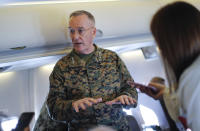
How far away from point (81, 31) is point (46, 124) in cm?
61

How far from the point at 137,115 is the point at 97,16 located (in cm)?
85

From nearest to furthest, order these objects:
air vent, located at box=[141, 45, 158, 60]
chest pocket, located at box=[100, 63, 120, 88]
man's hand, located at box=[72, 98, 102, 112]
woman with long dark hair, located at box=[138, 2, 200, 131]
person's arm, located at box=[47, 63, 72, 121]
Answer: woman with long dark hair, located at box=[138, 2, 200, 131]
man's hand, located at box=[72, 98, 102, 112]
person's arm, located at box=[47, 63, 72, 121]
chest pocket, located at box=[100, 63, 120, 88]
air vent, located at box=[141, 45, 158, 60]

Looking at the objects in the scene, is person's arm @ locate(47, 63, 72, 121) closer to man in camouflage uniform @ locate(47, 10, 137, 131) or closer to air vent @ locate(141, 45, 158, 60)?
man in camouflage uniform @ locate(47, 10, 137, 131)

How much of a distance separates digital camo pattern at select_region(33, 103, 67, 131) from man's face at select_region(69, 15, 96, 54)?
1.52ft

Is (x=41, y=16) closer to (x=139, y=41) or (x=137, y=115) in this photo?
(x=139, y=41)

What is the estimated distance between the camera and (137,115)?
1612 mm

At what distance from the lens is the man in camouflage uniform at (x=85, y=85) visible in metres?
1.17

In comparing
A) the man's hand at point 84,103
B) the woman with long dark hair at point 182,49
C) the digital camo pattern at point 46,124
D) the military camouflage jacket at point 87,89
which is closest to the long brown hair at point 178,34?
the woman with long dark hair at point 182,49

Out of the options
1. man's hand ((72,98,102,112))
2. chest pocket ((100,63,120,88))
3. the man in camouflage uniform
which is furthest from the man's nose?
man's hand ((72,98,102,112))

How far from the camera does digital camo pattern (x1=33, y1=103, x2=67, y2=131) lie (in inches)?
48.5

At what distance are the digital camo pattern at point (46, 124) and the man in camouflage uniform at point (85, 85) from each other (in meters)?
0.08

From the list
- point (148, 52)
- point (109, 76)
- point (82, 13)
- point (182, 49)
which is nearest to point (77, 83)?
point (109, 76)

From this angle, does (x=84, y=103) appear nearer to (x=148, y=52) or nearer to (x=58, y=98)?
(x=58, y=98)

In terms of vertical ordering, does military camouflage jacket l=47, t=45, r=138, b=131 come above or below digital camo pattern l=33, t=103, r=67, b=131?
above
